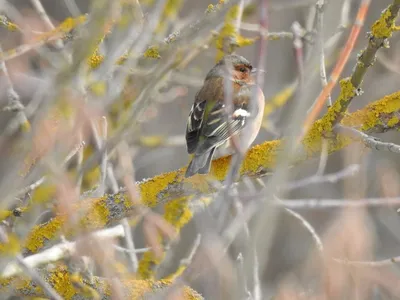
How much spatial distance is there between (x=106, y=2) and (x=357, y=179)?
3.41 meters

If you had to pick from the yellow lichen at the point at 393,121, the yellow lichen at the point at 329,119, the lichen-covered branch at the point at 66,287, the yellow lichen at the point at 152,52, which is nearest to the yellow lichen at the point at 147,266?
the lichen-covered branch at the point at 66,287

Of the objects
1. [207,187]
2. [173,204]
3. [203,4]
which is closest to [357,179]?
[173,204]

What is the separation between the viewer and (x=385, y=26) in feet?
9.80

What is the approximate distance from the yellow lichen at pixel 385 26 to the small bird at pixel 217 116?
0.89m

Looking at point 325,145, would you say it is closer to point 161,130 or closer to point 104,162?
point 104,162

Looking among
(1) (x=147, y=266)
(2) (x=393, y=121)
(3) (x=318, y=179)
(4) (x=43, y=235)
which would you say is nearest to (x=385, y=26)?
(2) (x=393, y=121)

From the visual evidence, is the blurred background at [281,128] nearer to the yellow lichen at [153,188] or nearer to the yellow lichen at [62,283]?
the yellow lichen at [153,188]

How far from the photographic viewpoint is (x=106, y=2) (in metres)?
1.67

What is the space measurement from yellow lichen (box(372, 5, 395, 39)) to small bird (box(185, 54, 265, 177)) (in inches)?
35.2

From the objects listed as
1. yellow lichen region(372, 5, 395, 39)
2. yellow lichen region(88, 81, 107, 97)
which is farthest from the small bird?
yellow lichen region(372, 5, 395, 39)

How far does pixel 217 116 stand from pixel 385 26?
1.53 m

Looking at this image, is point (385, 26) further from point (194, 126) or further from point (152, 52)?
point (194, 126)

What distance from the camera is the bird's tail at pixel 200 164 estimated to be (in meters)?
3.57

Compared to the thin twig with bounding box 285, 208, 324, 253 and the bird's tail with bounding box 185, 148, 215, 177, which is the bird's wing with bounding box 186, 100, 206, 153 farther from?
the thin twig with bounding box 285, 208, 324, 253
